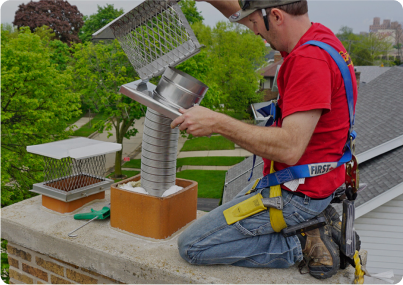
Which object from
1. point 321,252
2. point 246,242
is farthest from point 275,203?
point 321,252

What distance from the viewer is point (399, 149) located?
989 cm

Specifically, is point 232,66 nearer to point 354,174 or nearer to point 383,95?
point 383,95

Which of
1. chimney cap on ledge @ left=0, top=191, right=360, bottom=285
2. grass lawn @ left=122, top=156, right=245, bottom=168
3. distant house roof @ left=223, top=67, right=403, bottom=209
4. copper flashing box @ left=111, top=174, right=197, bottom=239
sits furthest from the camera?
grass lawn @ left=122, top=156, right=245, bottom=168

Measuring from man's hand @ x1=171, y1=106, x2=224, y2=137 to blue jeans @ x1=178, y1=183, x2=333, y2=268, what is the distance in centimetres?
64

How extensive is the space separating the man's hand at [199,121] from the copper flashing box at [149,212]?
838mm

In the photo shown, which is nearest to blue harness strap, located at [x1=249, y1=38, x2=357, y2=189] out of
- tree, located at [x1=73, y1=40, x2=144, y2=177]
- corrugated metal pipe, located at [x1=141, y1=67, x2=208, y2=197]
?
corrugated metal pipe, located at [x1=141, y1=67, x2=208, y2=197]

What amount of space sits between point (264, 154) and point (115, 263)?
1.39 meters

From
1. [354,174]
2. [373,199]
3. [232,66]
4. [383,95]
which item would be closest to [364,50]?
[232,66]

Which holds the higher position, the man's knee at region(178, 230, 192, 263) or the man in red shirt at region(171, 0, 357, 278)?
the man in red shirt at region(171, 0, 357, 278)

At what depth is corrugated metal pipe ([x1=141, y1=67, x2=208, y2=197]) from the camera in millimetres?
2543

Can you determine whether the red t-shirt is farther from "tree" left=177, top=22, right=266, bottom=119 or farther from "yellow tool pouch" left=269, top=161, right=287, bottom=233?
"tree" left=177, top=22, right=266, bottom=119

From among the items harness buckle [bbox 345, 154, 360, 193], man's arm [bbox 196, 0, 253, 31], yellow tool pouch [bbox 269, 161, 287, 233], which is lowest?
yellow tool pouch [bbox 269, 161, 287, 233]

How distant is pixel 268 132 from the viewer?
2.03 metres

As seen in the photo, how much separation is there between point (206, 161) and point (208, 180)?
366 cm
